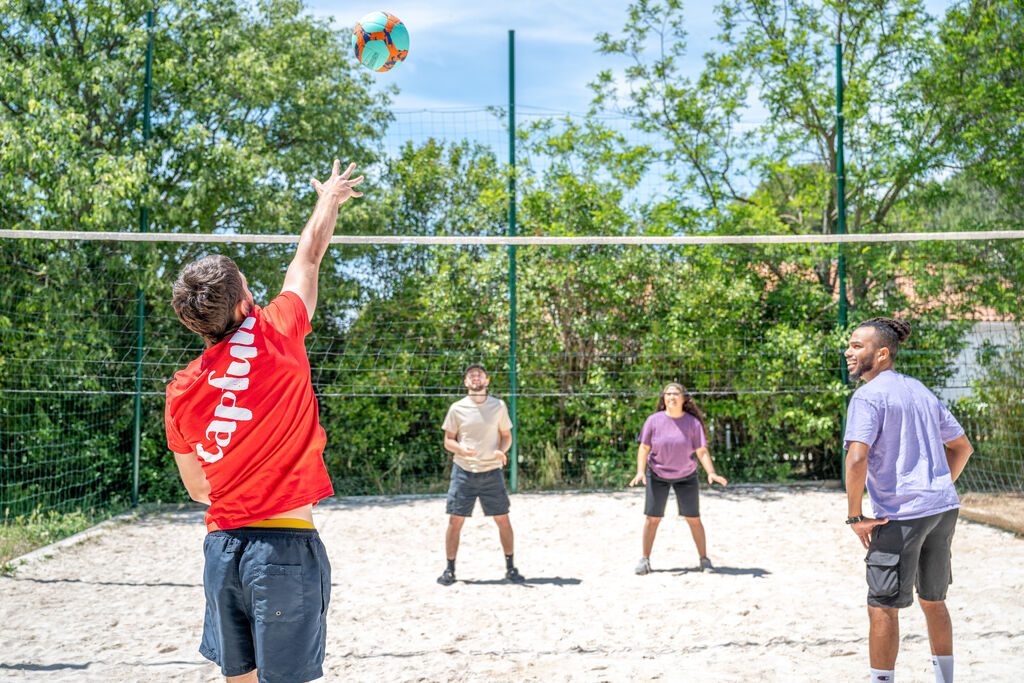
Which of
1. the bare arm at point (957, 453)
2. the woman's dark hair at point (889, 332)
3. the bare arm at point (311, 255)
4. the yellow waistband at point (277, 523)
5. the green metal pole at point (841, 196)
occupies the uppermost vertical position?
the green metal pole at point (841, 196)

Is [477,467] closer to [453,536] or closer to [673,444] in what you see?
[453,536]

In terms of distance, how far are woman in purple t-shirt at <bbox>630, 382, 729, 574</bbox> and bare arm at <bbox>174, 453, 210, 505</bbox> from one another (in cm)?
365

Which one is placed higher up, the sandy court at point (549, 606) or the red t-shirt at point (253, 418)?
the red t-shirt at point (253, 418)

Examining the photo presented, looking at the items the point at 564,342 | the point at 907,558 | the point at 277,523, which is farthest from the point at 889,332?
the point at 564,342

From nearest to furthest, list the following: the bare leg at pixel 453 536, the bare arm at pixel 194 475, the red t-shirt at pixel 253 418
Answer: the red t-shirt at pixel 253 418 < the bare arm at pixel 194 475 < the bare leg at pixel 453 536

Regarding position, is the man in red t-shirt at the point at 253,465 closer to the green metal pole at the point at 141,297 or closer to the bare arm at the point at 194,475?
the bare arm at the point at 194,475

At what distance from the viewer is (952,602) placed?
15.2 ft

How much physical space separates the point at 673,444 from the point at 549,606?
1.38 metres

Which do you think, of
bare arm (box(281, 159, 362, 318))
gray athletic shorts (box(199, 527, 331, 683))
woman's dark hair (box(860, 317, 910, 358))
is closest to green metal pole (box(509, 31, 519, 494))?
woman's dark hair (box(860, 317, 910, 358))

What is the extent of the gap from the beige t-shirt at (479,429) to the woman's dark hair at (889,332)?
2.62 m

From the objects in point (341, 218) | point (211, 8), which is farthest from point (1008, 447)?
point (211, 8)

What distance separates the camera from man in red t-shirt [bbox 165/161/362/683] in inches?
79.5

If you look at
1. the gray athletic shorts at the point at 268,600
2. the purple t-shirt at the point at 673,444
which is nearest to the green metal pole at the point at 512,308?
the purple t-shirt at the point at 673,444

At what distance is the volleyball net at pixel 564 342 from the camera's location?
7.93 meters
